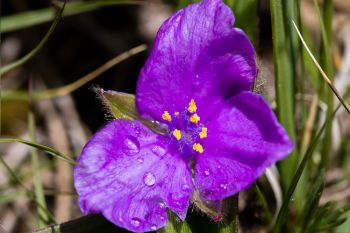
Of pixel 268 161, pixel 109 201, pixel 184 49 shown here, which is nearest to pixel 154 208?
pixel 109 201

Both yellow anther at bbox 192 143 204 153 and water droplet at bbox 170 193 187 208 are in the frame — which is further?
yellow anther at bbox 192 143 204 153

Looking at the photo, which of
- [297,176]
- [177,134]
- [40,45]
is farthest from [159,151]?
[40,45]

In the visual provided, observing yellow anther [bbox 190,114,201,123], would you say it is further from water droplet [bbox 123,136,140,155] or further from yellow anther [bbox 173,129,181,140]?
water droplet [bbox 123,136,140,155]

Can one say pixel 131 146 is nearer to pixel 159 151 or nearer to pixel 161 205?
pixel 159 151

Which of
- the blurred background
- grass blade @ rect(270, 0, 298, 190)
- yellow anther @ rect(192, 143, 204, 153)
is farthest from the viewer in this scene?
the blurred background

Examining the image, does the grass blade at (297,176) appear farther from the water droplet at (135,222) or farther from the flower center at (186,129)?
the water droplet at (135,222)

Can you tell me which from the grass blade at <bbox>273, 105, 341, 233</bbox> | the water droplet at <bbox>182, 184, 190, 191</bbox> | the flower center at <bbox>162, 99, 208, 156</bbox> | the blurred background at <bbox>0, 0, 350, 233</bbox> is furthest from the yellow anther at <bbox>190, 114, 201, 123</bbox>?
the blurred background at <bbox>0, 0, 350, 233</bbox>

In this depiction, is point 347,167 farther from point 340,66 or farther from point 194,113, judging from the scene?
point 194,113
